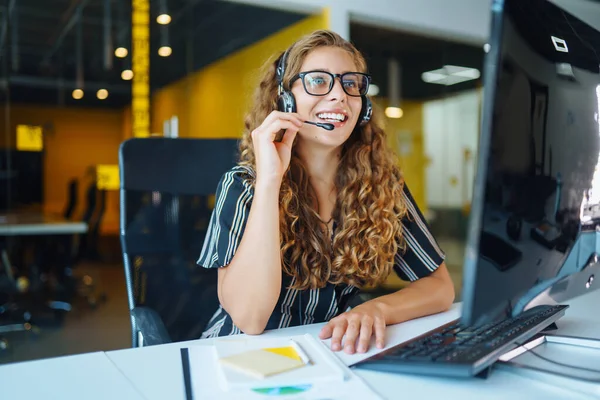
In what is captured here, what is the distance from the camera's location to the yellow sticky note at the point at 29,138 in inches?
159

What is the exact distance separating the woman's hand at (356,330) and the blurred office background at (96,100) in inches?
112

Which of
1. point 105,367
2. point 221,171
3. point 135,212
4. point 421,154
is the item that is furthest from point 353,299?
point 421,154

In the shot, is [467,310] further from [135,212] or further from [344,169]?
[135,212]

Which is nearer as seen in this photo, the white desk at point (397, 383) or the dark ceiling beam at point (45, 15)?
the white desk at point (397, 383)

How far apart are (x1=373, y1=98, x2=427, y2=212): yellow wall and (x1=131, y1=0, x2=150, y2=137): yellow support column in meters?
2.93

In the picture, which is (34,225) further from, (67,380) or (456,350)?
(456,350)

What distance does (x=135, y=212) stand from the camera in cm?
145

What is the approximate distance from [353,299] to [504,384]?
661 millimetres

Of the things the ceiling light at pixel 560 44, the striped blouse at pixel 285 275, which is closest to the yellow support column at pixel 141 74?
the striped blouse at pixel 285 275

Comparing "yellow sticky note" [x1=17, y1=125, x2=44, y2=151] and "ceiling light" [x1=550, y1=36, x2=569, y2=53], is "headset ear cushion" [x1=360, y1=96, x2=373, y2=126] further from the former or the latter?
"yellow sticky note" [x1=17, y1=125, x2=44, y2=151]

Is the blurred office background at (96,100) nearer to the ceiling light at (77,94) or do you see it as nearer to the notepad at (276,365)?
the ceiling light at (77,94)

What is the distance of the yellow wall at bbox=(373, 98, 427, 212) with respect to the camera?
20.4 ft

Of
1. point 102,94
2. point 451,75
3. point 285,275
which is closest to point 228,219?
point 285,275

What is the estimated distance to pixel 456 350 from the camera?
0.81 meters
